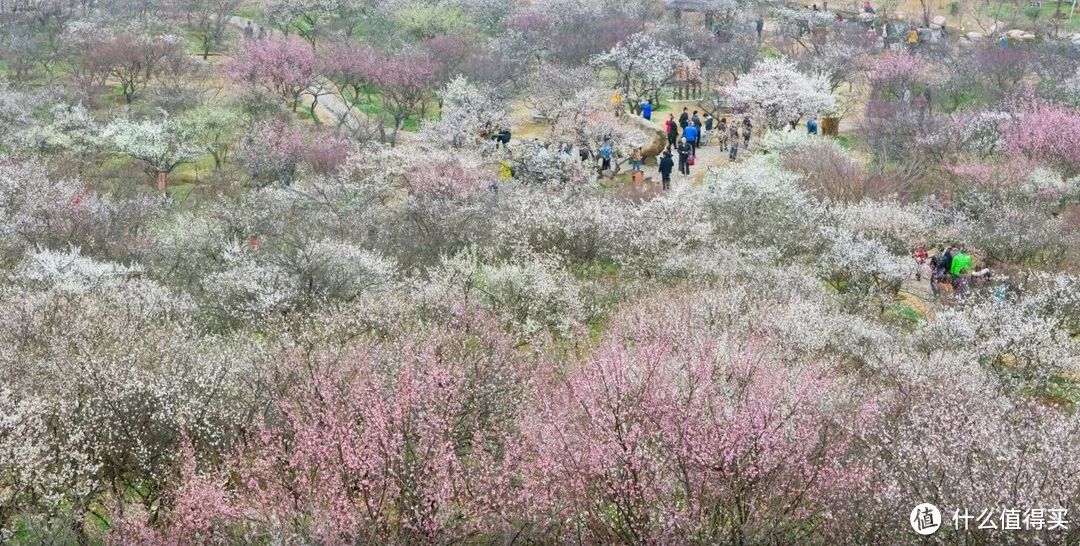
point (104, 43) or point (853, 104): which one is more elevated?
point (104, 43)

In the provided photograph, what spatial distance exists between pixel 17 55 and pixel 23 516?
167 feet

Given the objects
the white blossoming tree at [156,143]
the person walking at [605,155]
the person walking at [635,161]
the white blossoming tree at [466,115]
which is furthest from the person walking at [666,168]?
the white blossoming tree at [156,143]

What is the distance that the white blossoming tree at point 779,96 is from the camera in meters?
45.1

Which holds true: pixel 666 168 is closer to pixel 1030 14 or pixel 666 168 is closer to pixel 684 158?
pixel 684 158

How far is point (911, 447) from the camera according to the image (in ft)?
40.4

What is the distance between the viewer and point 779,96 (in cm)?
4512

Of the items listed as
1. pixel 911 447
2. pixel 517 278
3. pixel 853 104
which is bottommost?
pixel 853 104

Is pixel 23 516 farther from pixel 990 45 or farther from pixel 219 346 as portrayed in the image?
pixel 990 45

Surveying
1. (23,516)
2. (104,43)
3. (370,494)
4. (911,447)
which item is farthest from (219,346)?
(104,43)

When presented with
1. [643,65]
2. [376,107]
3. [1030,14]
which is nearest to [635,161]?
[643,65]

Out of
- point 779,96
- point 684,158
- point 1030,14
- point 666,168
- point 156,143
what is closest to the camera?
point 666,168

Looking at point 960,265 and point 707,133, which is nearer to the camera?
point 960,265

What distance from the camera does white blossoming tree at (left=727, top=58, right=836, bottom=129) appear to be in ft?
148

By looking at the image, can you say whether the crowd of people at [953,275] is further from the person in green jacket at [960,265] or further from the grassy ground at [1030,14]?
the grassy ground at [1030,14]
